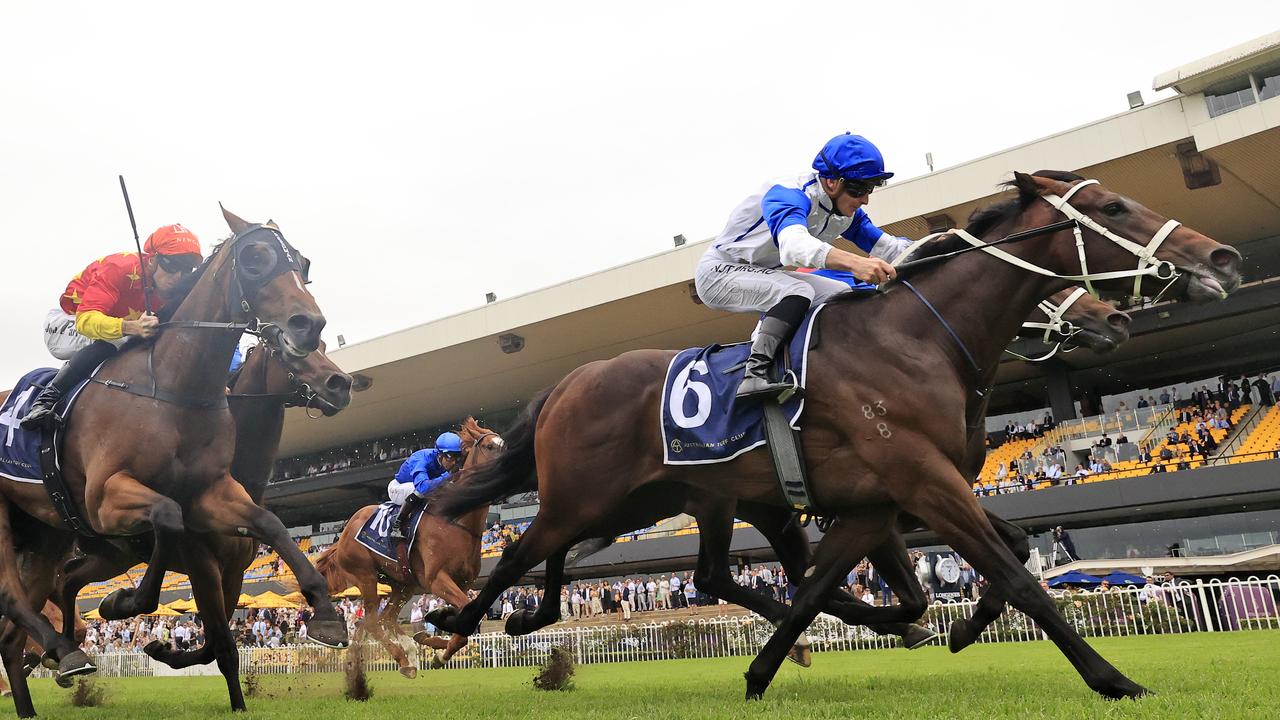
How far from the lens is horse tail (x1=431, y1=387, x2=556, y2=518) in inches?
221

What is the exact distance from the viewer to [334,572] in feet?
37.4

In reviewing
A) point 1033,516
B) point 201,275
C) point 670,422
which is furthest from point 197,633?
point 670,422

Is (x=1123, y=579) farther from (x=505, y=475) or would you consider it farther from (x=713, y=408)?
(x=713, y=408)

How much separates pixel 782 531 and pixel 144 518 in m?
3.45

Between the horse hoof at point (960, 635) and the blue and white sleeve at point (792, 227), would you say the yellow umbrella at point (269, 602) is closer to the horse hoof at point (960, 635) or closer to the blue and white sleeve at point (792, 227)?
the horse hoof at point (960, 635)

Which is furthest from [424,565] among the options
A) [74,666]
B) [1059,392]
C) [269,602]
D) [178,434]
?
[1059,392]

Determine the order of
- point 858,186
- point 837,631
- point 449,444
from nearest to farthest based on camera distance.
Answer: point 858,186
point 449,444
point 837,631

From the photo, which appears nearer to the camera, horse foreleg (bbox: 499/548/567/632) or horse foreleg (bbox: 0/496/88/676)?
horse foreleg (bbox: 0/496/88/676)

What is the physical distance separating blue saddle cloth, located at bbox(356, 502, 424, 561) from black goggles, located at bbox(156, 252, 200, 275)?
453 centimetres

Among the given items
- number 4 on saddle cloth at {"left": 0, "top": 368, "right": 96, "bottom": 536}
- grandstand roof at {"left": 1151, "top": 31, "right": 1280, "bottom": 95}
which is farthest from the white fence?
grandstand roof at {"left": 1151, "top": 31, "right": 1280, "bottom": 95}

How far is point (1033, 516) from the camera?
65.6ft

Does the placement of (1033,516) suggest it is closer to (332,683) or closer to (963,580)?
(963,580)

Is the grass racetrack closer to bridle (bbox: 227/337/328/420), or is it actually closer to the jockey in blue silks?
bridle (bbox: 227/337/328/420)

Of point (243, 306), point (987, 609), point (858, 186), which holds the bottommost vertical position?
point (987, 609)
